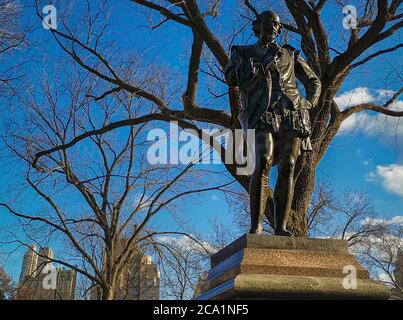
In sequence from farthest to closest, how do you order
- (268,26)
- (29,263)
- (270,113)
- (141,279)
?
(141,279), (29,263), (268,26), (270,113)

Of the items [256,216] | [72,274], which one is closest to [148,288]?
[72,274]

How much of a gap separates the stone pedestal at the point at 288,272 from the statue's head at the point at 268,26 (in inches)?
95.5

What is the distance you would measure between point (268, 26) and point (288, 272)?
2.87m

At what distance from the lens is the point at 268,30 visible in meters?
5.32

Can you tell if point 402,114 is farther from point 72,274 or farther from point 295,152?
point 72,274

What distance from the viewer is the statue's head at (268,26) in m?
5.29

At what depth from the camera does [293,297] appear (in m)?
3.97

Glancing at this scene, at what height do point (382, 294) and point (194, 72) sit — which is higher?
point (194, 72)

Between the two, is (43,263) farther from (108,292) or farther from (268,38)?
(268,38)

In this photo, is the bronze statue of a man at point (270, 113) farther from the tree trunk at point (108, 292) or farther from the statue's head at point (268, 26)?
the tree trunk at point (108, 292)

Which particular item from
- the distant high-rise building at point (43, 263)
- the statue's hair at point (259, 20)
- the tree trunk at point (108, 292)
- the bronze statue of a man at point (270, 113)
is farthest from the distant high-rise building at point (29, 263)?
the statue's hair at point (259, 20)

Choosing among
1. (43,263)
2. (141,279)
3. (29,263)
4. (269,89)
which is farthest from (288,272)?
(141,279)

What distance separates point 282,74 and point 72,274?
23313mm

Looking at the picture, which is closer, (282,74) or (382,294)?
(382,294)
